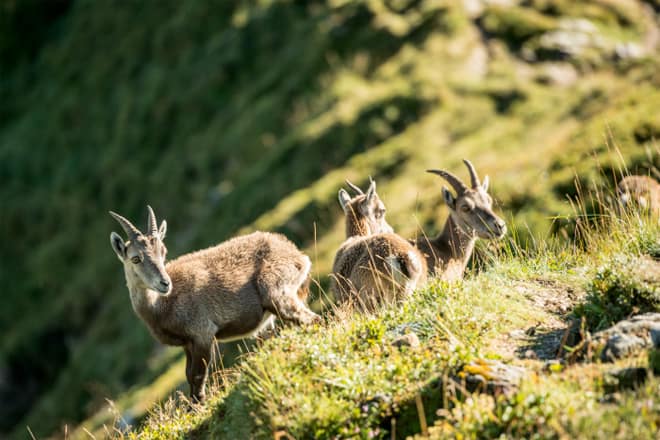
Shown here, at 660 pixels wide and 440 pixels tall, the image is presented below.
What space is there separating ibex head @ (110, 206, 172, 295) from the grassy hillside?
313 inches

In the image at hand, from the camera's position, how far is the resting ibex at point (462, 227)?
13.6 meters

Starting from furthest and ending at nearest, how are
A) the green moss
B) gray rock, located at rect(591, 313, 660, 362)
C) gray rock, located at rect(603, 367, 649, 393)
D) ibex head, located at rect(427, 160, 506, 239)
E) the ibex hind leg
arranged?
the green moss, ibex head, located at rect(427, 160, 506, 239), the ibex hind leg, gray rock, located at rect(591, 313, 660, 362), gray rock, located at rect(603, 367, 649, 393)

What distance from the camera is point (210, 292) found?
11672 mm

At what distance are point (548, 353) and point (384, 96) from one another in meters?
20.8

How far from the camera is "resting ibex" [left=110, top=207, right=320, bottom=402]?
11531mm

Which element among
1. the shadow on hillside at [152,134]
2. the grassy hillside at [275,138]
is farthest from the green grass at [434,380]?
the shadow on hillside at [152,134]

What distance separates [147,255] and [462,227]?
559 centimetres

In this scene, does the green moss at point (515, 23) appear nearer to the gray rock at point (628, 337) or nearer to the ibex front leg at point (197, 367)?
the ibex front leg at point (197, 367)

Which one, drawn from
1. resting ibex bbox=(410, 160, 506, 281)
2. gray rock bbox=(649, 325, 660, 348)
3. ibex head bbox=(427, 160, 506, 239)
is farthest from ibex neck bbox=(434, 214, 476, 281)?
gray rock bbox=(649, 325, 660, 348)

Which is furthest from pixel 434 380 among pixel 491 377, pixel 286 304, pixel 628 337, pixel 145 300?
pixel 145 300

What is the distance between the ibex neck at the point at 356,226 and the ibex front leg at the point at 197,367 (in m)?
4.03

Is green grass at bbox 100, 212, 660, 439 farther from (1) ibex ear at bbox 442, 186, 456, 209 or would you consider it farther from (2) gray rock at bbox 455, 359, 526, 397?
(1) ibex ear at bbox 442, 186, 456, 209

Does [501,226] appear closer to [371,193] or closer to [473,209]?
[473,209]

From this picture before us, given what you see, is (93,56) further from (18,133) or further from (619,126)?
(619,126)
